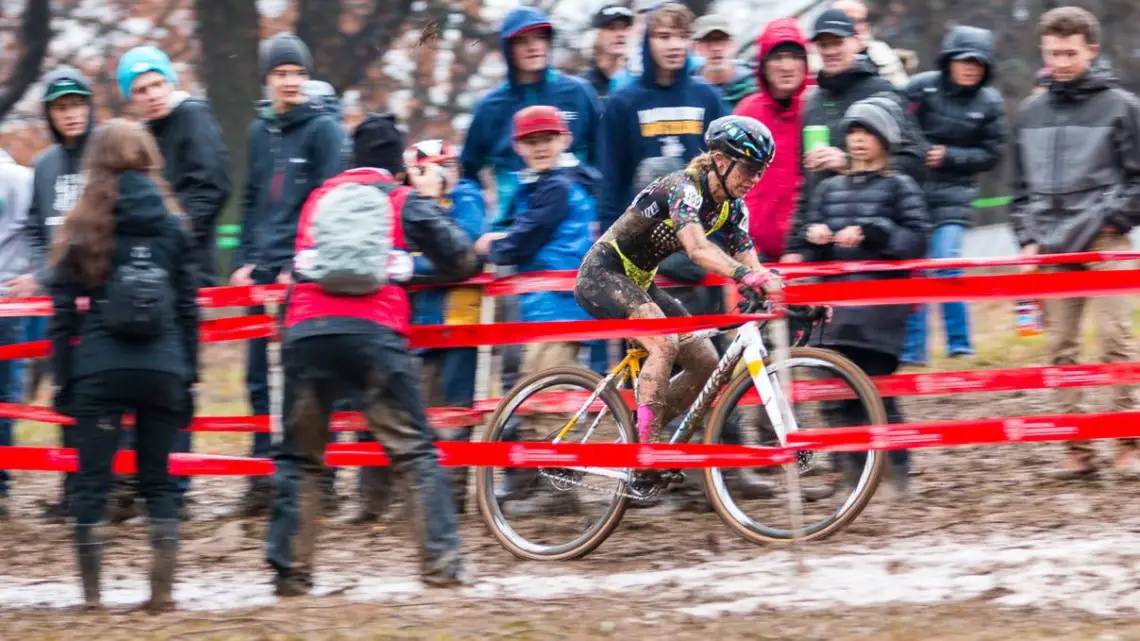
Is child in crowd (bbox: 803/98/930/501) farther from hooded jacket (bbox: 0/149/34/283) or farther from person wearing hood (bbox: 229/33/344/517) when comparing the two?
hooded jacket (bbox: 0/149/34/283)

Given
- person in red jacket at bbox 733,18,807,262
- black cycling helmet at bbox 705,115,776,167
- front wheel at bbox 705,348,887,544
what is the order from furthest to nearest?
person in red jacket at bbox 733,18,807,262, black cycling helmet at bbox 705,115,776,167, front wheel at bbox 705,348,887,544

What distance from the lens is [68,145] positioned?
29.9ft

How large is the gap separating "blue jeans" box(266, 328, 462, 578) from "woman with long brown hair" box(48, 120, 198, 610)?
43cm

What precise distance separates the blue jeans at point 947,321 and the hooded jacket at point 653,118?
1.84 m

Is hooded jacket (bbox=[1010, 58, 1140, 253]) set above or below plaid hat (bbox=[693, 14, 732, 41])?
below

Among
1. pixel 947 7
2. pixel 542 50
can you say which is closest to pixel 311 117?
pixel 542 50

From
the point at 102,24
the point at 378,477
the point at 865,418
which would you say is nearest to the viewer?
the point at 865,418

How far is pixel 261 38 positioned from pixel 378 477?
10.4 m

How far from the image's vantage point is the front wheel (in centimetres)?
710

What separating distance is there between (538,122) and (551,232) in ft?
1.90

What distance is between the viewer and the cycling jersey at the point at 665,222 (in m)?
7.32

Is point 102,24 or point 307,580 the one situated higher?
point 102,24

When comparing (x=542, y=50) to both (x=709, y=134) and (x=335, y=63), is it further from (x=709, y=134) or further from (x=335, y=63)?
(x=335, y=63)

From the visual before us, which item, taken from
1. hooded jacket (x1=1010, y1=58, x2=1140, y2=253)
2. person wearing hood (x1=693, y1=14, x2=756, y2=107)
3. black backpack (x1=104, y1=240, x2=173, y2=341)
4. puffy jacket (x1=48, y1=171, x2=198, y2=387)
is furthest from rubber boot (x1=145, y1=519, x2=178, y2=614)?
person wearing hood (x1=693, y1=14, x2=756, y2=107)
